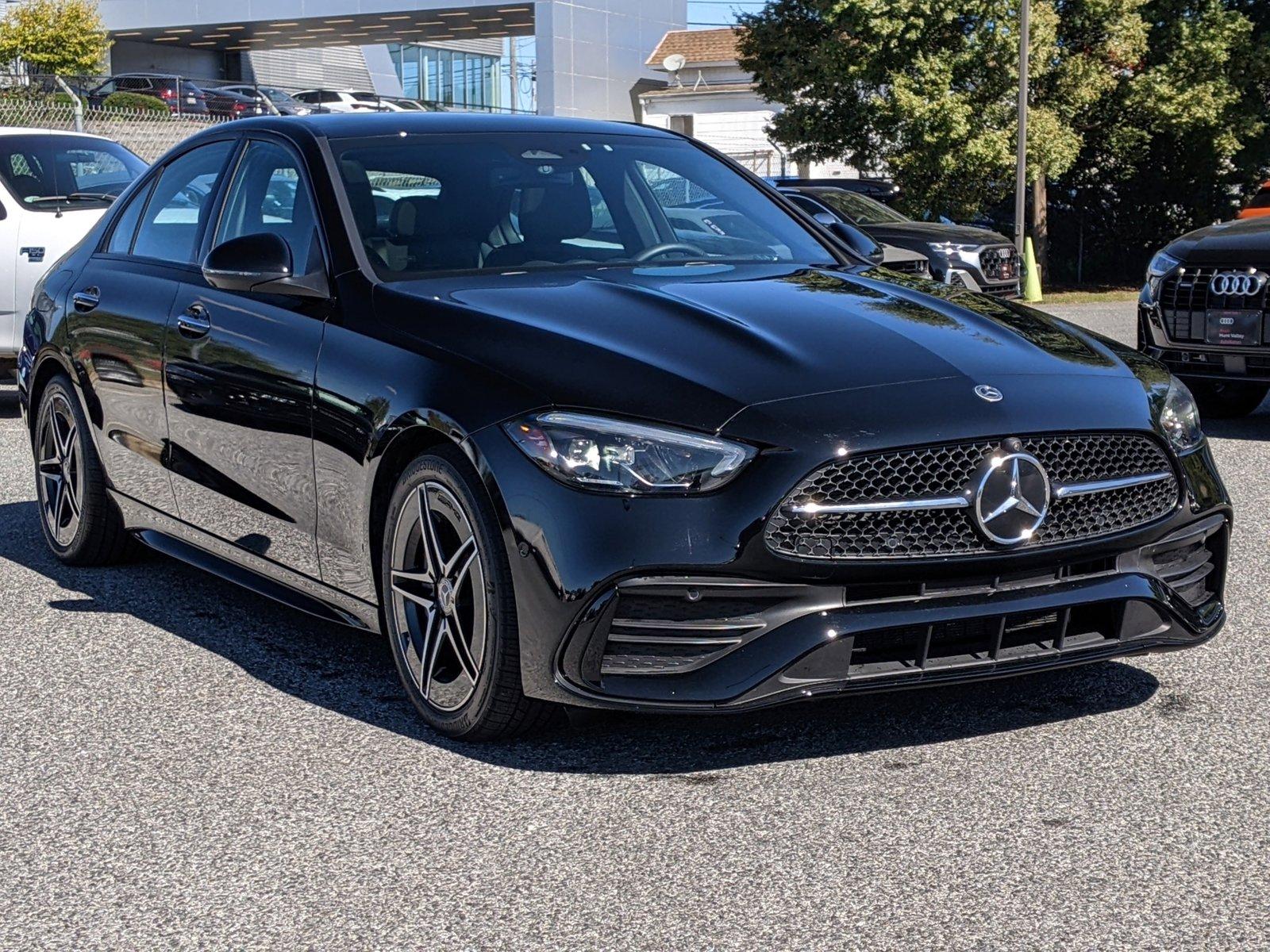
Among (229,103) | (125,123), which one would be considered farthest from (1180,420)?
(229,103)

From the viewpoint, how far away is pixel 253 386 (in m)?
4.97

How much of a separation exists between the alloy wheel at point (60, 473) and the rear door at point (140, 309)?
0.28m

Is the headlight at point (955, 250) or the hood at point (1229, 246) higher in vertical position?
the hood at point (1229, 246)

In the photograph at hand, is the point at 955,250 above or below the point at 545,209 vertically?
below

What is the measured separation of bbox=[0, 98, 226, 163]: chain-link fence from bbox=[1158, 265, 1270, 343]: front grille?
23.6 meters

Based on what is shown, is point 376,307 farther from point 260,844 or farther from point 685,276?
point 260,844

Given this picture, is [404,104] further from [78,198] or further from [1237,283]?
[1237,283]

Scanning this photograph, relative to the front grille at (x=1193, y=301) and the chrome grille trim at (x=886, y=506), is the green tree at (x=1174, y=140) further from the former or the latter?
the chrome grille trim at (x=886, y=506)

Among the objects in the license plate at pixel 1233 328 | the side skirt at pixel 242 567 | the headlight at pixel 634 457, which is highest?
the headlight at pixel 634 457

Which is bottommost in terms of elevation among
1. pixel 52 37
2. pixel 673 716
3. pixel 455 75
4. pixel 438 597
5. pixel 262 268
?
pixel 673 716

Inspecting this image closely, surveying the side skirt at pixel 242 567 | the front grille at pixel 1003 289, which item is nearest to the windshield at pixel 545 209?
the side skirt at pixel 242 567

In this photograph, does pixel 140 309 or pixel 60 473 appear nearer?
pixel 140 309

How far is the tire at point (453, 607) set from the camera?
4.05m

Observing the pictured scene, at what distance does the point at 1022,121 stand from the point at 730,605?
22.9m
